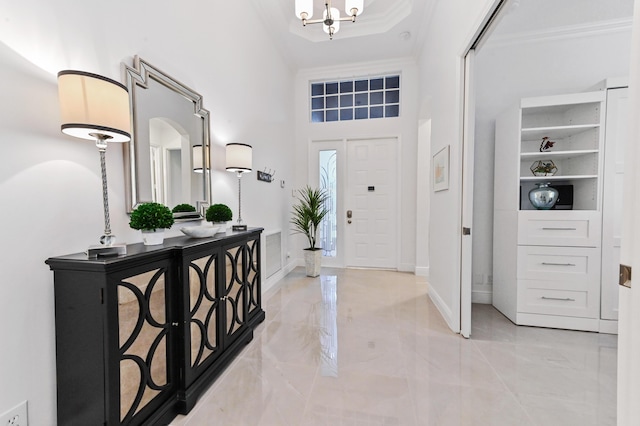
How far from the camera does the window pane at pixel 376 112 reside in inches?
175

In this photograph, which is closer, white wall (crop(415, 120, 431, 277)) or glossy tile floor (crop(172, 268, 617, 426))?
glossy tile floor (crop(172, 268, 617, 426))

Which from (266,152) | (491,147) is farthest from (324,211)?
(491,147)

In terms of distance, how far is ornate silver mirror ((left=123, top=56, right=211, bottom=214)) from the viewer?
1.55 meters

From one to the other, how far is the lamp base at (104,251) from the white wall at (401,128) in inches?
138

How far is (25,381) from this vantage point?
1065 millimetres

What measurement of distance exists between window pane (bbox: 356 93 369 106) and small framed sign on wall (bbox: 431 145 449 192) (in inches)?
75.2

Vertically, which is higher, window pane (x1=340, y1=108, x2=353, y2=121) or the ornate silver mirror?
window pane (x1=340, y1=108, x2=353, y2=121)

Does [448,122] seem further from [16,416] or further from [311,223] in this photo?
[16,416]

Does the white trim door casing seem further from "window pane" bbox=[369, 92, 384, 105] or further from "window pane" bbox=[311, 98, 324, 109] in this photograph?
"window pane" bbox=[311, 98, 324, 109]

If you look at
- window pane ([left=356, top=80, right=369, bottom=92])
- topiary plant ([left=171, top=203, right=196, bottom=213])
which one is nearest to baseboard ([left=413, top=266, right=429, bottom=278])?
window pane ([left=356, top=80, right=369, bottom=92])

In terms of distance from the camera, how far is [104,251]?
113 cm

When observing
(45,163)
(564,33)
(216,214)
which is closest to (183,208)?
(216,214)

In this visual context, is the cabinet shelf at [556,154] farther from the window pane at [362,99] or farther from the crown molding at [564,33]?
the window pane at [362,99]

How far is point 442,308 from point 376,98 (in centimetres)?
340
